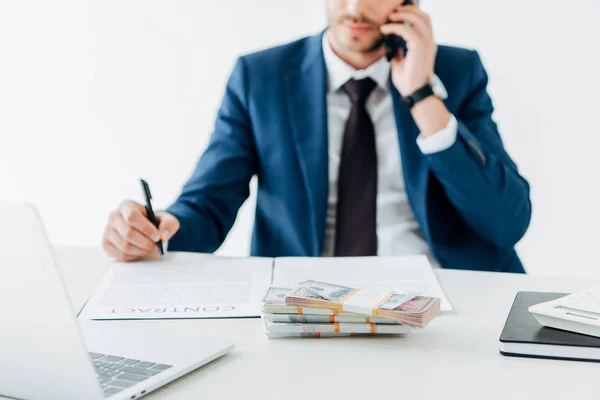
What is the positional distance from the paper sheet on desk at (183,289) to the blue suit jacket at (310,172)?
25 cm

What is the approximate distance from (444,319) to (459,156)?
1.90ft

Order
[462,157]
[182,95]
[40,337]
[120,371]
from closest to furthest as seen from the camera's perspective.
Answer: [40,337] → [120,371] → [462,157] → [182,95]

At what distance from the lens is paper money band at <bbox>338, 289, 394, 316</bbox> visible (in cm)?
93

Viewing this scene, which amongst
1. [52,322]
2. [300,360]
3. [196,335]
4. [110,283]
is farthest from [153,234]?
[52,322]

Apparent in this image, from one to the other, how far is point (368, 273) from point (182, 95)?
1.64 metres

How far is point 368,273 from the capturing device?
1.23m

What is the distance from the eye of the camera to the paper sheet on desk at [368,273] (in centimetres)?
116

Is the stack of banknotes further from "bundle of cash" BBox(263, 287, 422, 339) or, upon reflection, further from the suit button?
the suit button

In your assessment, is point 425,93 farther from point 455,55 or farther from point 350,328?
point 350,328

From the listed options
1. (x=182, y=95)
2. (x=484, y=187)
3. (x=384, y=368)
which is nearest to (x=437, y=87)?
(x=484, y=187)

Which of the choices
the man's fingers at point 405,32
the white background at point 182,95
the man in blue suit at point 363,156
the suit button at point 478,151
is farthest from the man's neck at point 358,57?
the white background at point 182,95

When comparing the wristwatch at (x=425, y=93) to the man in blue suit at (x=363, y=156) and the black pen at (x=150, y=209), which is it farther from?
the black pen at (x=150, y=209)

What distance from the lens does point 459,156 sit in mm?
1538

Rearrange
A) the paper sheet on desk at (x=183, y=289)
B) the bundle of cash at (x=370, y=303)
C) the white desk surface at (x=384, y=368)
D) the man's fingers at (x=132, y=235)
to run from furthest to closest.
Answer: the man's fingers at (x=132, y=235)
the paper sheet on desk at (x=183, y=289)
the bundle of cash at (x=370, y=303)
the white desk surface at (x=384, y=368)
